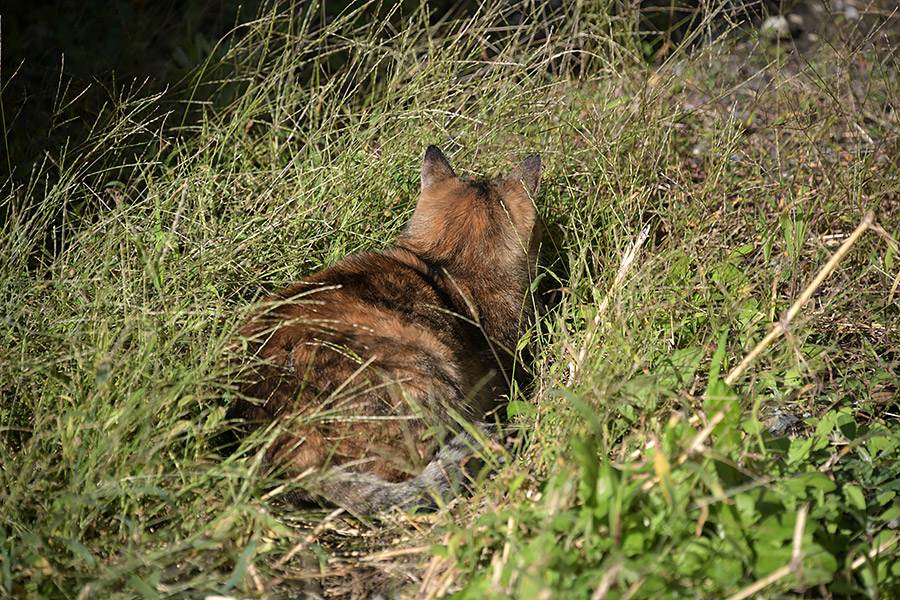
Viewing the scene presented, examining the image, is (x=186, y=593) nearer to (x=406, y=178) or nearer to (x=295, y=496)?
(x=295, y=496)

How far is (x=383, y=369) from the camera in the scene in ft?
8.18

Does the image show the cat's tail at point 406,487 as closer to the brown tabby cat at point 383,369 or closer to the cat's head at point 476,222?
the brown tabby cat at point 383,369

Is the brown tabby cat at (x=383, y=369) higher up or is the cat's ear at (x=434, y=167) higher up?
the cat's ear at (x=434, y=167)

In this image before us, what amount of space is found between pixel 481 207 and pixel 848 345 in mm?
1583

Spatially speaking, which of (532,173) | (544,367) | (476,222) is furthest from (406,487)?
(532,173)

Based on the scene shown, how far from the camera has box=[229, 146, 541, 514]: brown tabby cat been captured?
2.35 m

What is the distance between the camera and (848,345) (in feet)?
9.80

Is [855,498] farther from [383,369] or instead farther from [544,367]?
[383,369]

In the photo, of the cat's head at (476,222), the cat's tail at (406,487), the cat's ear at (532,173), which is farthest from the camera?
the cat's ear at (532,173)

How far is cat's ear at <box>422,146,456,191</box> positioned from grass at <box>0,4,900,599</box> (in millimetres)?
251

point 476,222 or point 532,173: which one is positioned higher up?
point 532,173

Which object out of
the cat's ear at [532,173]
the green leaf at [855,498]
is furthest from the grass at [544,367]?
the cat's ear at [532,173]

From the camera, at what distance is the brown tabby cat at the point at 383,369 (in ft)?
7.70

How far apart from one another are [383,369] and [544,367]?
79 cm
